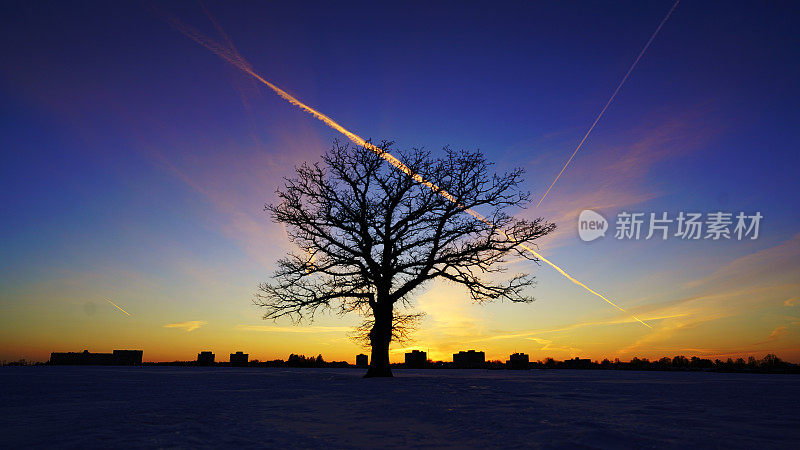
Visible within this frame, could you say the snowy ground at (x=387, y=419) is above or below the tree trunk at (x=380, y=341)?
below

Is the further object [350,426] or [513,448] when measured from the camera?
[350,426]

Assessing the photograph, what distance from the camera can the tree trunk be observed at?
2060 centimetres

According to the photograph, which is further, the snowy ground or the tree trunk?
the tree trunk

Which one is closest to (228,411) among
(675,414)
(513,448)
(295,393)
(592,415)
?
(295,393)

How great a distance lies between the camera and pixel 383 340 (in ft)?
69.9

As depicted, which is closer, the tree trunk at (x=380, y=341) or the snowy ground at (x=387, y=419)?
the snowy ground at (x=387, y=419)

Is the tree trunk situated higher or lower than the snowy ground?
higher

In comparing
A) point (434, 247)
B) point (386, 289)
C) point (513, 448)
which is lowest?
point (513, 448)

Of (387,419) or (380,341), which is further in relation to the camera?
(380,341)

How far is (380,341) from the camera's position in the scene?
21.2 m

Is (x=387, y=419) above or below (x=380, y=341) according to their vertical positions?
below

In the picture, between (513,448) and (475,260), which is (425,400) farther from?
(475,260)

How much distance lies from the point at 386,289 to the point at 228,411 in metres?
13.8

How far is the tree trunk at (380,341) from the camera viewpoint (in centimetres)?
2060
